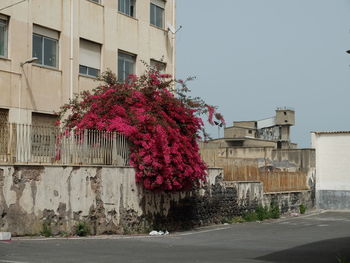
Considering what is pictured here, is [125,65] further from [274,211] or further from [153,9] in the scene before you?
[274,211]

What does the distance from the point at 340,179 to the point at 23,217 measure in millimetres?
27045

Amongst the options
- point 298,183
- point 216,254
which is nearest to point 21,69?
point 216,254

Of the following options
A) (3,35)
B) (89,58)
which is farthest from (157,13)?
(3,35)

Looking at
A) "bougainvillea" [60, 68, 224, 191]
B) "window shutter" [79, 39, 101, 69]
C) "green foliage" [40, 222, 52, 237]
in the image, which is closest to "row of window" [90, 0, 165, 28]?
"window shutter" [79, 39, 101, 69]

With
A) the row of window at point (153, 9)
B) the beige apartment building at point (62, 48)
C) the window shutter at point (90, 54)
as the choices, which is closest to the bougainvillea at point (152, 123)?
the beige apartment building at point (62, 48)

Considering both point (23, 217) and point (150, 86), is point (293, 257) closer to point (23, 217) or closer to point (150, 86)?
point (23, 217)

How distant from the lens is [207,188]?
1022 inches

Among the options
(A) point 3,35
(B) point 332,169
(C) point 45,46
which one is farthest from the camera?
(B) point 332,169

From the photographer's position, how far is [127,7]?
29469 millimetres

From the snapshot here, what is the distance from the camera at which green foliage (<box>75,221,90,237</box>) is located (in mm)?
18688

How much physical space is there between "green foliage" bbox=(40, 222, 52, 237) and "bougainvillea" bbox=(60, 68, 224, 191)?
163 inches

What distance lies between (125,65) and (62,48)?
4.73m

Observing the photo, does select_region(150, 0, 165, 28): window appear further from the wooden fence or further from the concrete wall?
the concrete wall

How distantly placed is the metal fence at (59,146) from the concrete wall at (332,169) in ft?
71.6
